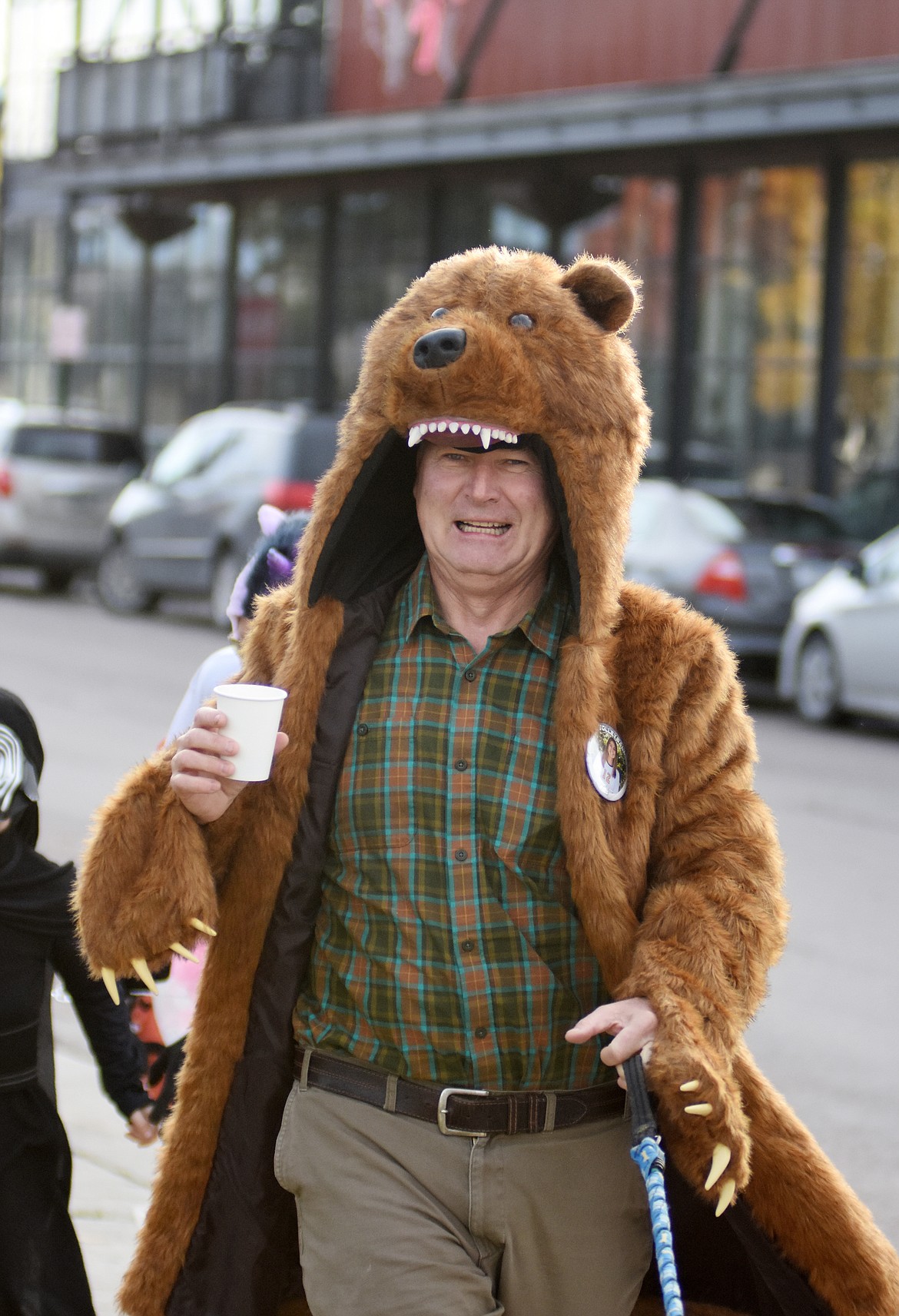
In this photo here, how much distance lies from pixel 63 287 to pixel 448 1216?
30.6 m

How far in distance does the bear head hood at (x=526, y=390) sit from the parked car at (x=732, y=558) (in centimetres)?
1090

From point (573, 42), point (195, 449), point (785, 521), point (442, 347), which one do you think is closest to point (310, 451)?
point (195, 449)

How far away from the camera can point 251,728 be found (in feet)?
8.63

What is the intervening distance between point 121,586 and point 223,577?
86.9 inches

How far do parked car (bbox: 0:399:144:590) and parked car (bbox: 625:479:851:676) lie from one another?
7.23 metres

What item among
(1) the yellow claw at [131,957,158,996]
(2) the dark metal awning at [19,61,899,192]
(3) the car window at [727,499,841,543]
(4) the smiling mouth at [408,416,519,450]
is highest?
(2) the dark metal awning at [19,61,899,192]

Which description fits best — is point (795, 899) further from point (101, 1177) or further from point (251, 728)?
point (251, 728)

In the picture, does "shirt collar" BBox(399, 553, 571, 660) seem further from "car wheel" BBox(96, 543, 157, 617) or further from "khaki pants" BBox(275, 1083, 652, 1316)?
"car wheel" BBox(96, 543, 157, 617)

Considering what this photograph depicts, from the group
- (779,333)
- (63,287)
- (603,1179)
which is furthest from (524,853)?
(63,287)

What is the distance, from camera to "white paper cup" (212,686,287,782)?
2.62 m

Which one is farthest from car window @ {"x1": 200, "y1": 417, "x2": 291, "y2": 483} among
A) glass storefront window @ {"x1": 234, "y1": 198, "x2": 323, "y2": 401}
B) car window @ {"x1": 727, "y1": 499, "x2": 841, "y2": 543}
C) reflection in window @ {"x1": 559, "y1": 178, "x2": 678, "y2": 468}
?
glass storefront window @ {"x1": 234, "y1": 198, "x2": 323, "y2": 401}

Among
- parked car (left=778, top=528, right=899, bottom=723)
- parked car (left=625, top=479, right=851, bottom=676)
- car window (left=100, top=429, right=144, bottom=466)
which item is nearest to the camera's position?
parked car (left=778, top=528, right=899, bottom=723)

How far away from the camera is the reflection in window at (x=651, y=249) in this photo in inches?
850

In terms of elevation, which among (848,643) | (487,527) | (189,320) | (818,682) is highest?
(189,320)
